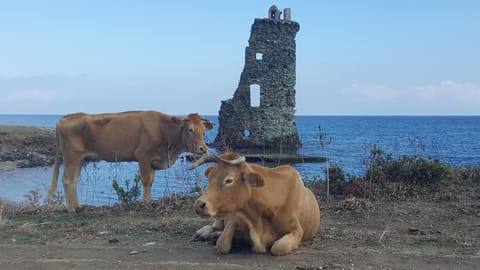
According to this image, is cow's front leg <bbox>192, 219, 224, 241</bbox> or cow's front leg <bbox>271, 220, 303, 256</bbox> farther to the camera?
cow's front leg <bbox>192, 219, 224, 241</bbox>

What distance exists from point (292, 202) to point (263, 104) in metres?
35.0

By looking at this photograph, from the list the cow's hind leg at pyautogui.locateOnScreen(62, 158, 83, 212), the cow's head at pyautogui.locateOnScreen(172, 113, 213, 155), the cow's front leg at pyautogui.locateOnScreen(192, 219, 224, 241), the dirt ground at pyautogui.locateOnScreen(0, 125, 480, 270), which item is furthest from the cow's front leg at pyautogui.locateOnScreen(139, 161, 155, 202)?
the cow's front leg at pyautogui.locateOnScreen(192, 219, 224, 241)

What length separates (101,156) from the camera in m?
10.1

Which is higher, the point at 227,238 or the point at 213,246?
the point at 227,238

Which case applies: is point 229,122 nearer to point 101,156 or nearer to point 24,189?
point 24,189

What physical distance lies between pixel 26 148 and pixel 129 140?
3949 centimetres

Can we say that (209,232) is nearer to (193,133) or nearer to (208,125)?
(193,133)

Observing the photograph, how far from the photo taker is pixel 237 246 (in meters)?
6.79

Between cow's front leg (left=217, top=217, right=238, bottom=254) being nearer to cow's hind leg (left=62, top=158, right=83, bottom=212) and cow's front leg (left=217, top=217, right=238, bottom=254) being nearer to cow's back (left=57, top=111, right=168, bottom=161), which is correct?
cow's back (left=57, top=111, right=168, bottom=161)

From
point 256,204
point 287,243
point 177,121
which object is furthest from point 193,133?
point 287,243

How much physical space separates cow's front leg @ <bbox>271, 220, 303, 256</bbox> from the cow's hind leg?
506 centimetres

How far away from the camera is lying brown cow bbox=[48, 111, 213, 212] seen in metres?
9.92

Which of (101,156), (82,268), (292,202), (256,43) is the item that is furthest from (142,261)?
(256,43)

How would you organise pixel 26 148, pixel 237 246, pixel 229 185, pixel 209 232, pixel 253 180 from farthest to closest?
pixel 26 148
pixel 209 232
pixel 237 246
pixel 253 180
pixel 229 185
